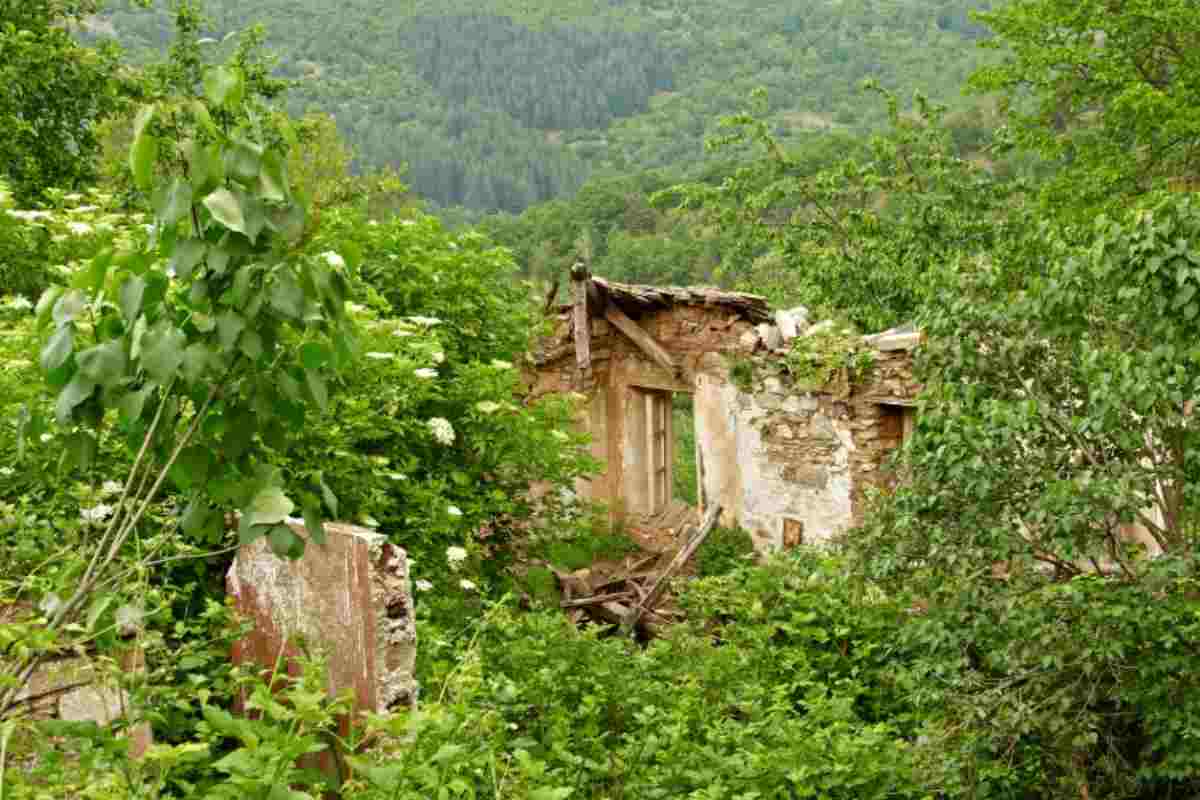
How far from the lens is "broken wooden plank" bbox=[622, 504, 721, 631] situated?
414 inches

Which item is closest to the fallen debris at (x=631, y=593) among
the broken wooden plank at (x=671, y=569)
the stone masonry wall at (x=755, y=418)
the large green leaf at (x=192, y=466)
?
the broken wooden plank at (x=671, y=569)

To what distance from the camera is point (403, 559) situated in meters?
4.30

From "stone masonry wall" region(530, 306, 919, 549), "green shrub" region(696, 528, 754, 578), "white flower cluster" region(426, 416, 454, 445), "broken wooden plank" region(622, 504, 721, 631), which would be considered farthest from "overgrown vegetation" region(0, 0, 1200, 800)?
"green shrub" region(696, 528, 754, 578)

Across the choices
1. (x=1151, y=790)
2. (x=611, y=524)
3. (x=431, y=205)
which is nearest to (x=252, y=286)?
(x=1151, y=790)

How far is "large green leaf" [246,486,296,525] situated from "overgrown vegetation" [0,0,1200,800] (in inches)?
0.4

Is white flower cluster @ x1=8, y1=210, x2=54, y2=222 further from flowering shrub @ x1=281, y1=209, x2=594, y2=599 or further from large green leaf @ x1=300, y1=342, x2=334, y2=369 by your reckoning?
large green leaf @ x1=300, y1=342, x2=334, y2=369

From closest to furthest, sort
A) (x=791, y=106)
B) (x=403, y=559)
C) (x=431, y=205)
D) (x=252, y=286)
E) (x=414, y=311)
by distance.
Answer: (x=252, y=286)
(x=403, y=559)
(x=414, y=311)
(x=431, y=205)
(x=791, y=106)

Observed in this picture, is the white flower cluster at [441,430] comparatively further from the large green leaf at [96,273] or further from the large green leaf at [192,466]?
the large green leaf at [96,273]

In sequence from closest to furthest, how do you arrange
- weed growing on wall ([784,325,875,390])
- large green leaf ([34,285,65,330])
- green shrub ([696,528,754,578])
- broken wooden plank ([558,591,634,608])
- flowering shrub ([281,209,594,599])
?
large green leaf ([34,285,65,330]), flowering shrub ([281,209,594,599]), broken wooden plank ([558,591,634,608]), weed growing on wall ([784,325,875,390]), green shrub ([696,528,754,578])

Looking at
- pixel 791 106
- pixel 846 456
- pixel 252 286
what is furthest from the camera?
pixel 791 106

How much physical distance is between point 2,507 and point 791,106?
61.4 m

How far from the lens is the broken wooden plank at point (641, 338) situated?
13172mm

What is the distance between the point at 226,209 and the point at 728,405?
10.5 meters

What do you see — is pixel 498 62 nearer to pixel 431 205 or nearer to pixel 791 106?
pixel 791 106
